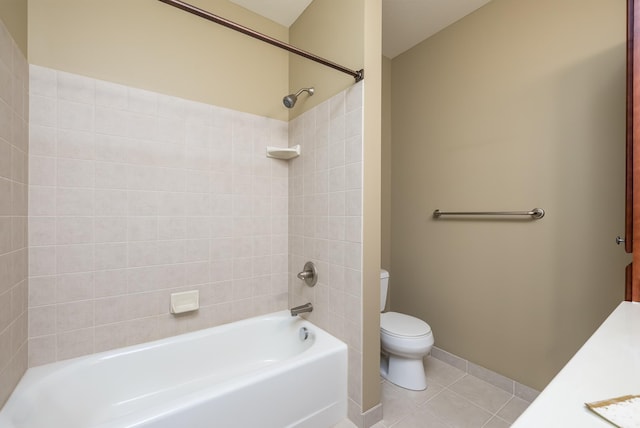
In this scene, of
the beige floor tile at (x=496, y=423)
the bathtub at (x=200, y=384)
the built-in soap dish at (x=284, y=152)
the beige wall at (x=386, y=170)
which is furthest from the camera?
the beige wall at (x=386, y=170)

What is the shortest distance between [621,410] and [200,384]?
5.77 feet

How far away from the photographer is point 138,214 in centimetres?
151

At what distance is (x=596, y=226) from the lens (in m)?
1.39

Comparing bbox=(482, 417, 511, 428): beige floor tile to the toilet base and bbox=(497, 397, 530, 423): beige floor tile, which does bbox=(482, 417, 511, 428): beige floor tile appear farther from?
the toilet base

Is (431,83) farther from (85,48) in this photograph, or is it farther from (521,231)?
(85,48)

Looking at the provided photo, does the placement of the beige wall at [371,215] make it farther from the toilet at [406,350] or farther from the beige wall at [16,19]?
the beige wall at [16,19]

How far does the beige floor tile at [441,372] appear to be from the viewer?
6.00 ft

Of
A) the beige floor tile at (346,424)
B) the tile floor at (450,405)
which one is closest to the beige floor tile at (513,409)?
the tile floor at (450,405)

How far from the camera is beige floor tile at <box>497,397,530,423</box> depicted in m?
1.50

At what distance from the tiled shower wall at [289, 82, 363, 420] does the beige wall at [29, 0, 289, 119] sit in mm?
430

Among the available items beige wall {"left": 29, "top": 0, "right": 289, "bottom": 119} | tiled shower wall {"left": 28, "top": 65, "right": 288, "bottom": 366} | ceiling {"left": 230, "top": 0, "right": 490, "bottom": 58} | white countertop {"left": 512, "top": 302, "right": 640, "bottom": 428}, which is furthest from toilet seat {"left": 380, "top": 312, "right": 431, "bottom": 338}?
ceiling {"left": 230, "top": 0, "right": 490, "bottom": 58}

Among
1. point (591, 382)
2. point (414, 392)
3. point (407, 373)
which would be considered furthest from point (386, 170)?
point (591, 382)

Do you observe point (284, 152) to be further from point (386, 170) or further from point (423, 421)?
point (423, 421)

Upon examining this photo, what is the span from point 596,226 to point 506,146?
63 cm
